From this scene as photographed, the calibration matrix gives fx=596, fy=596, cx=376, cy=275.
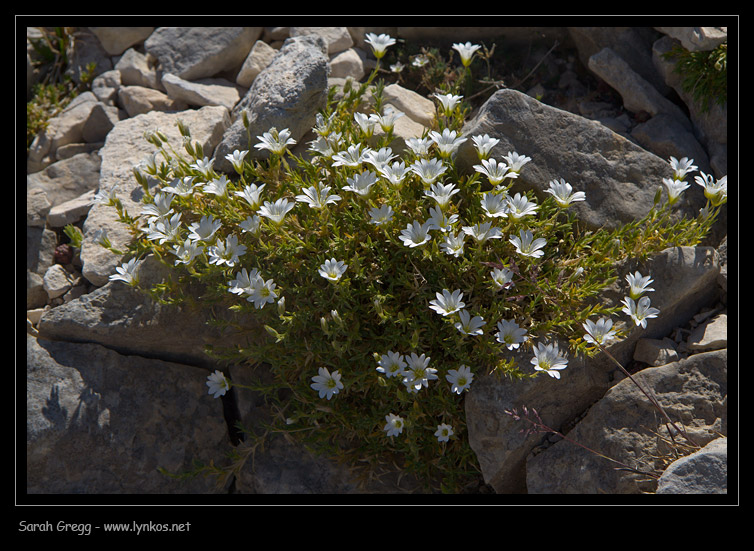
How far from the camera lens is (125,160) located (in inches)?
170

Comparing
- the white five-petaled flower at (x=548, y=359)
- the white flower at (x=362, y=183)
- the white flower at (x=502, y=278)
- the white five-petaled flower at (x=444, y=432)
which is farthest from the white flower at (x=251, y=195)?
the white five-petaled flower at (x=548, y=359)

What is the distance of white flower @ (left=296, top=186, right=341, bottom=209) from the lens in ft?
10.8

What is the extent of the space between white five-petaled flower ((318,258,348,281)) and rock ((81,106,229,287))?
1.55 meters

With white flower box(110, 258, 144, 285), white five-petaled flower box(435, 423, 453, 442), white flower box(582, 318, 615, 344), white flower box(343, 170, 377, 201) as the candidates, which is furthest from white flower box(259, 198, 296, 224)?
white flower box(582, 318, 615, 344)

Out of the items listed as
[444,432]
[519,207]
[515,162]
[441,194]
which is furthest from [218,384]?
[515,162]

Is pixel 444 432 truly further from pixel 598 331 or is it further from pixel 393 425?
pixel 598 331

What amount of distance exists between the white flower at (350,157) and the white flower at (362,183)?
0.08 m

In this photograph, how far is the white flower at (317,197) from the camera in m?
3.28

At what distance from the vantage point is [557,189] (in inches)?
133

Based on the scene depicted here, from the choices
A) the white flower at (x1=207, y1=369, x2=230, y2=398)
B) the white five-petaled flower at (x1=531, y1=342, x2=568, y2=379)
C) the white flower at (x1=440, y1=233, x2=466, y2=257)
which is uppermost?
the white flower at (x1=440, y1=233, x2=466, y2=257)

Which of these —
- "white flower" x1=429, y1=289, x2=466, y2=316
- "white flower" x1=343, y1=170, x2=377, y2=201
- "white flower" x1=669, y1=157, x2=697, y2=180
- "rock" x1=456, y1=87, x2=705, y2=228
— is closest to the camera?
"white flower" x1=429, y1=289, x2=466, y2=316

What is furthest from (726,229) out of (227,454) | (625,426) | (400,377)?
(227,454)

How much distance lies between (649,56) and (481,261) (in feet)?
8.71

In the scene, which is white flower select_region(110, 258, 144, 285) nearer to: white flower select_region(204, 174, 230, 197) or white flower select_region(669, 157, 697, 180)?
white flower select_region(204, 174, 230, 197)
